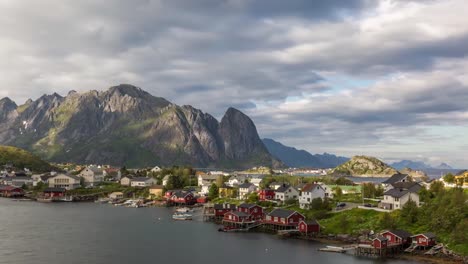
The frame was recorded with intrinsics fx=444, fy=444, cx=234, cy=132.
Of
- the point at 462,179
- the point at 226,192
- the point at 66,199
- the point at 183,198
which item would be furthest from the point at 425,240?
the point at 66,199

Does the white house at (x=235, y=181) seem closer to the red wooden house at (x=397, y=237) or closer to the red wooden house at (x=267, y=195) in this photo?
the red wooden house at (x=267, y=195)

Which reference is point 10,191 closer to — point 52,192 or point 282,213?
point 52,192

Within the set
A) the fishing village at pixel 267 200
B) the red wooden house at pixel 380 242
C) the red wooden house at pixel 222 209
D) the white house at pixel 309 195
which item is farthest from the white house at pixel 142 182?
the red wooden house at pixel 380 242

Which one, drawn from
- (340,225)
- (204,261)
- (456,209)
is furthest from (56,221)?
(456,209)

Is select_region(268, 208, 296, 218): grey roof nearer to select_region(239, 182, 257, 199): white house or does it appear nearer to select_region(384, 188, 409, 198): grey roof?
select_region(384, 188, 409, 198): grey roof

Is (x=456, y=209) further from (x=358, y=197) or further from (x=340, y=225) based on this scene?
(x=358, y=197)

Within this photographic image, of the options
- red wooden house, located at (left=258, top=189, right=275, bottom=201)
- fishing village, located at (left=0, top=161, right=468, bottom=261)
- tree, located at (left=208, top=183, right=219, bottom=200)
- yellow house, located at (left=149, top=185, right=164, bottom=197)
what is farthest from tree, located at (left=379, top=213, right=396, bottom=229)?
yellow house, located at (left=149, top=185, right=164, bottom=197)
